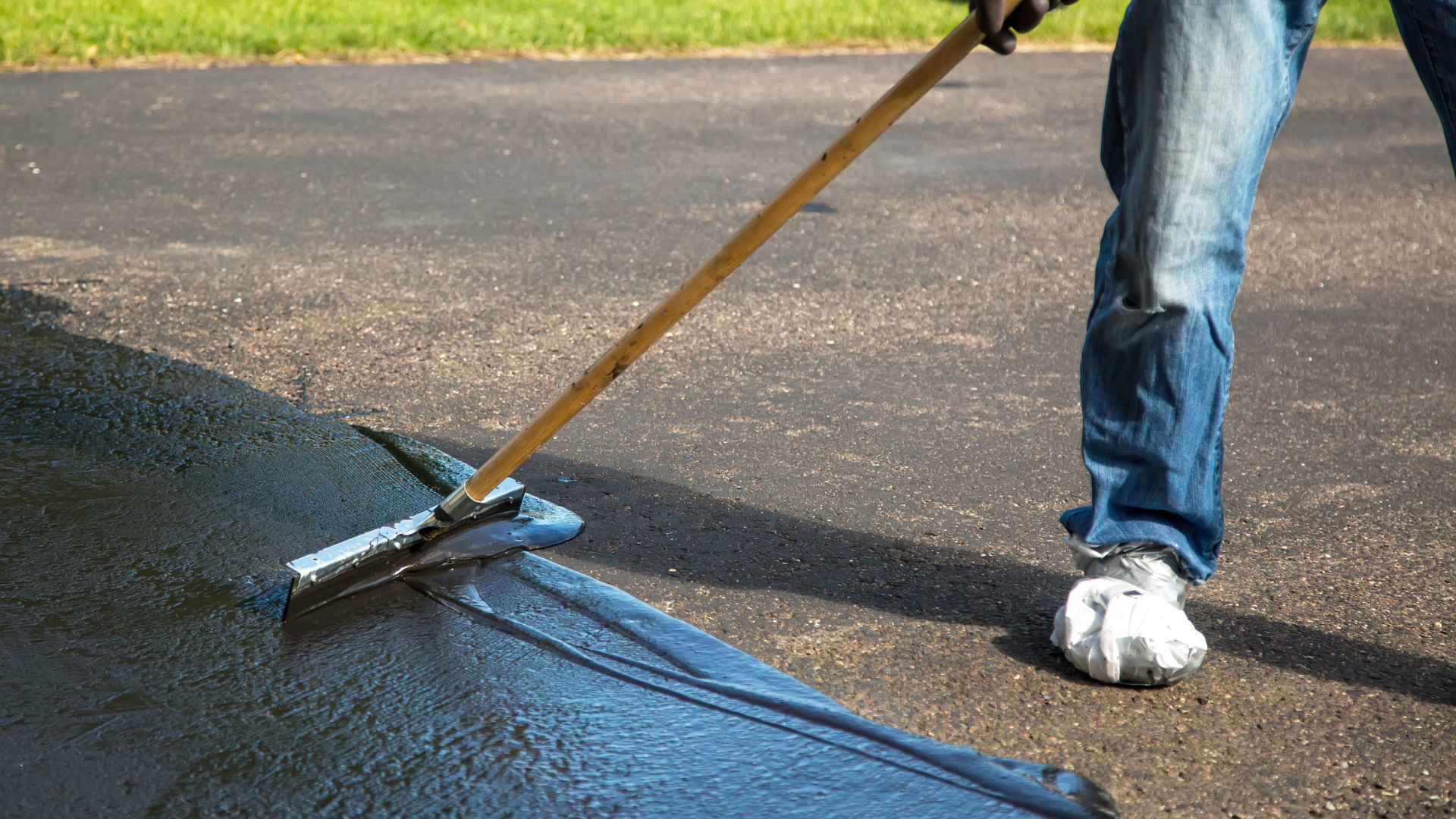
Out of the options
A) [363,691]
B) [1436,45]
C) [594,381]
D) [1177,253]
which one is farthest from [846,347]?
[363,691]

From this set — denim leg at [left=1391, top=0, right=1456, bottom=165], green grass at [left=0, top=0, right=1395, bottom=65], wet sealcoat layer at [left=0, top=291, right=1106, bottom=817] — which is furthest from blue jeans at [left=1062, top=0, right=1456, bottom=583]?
green grass at [left=0, top=0, right=1395, bottom=65]

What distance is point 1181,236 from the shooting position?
2.15 meters

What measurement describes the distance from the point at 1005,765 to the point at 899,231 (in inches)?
134

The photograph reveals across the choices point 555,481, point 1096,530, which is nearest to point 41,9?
point 555,481

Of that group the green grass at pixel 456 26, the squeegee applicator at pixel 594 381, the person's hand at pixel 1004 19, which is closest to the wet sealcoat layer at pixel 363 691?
the squeegee applicator at pixel 594 381

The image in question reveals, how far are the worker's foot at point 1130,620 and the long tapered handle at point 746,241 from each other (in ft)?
2.61

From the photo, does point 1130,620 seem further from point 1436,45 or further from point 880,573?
point 1436,45

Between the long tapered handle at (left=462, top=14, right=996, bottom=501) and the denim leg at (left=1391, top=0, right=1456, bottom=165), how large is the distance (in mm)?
656

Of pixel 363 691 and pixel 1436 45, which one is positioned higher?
pixel 1436 45

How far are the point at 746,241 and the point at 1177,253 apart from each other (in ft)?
2.39

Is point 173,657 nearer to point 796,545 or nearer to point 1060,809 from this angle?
point 796,545

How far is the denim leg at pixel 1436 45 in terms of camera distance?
6.93ft

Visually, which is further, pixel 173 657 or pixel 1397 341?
pixel 1397 341

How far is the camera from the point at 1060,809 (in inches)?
73.2
